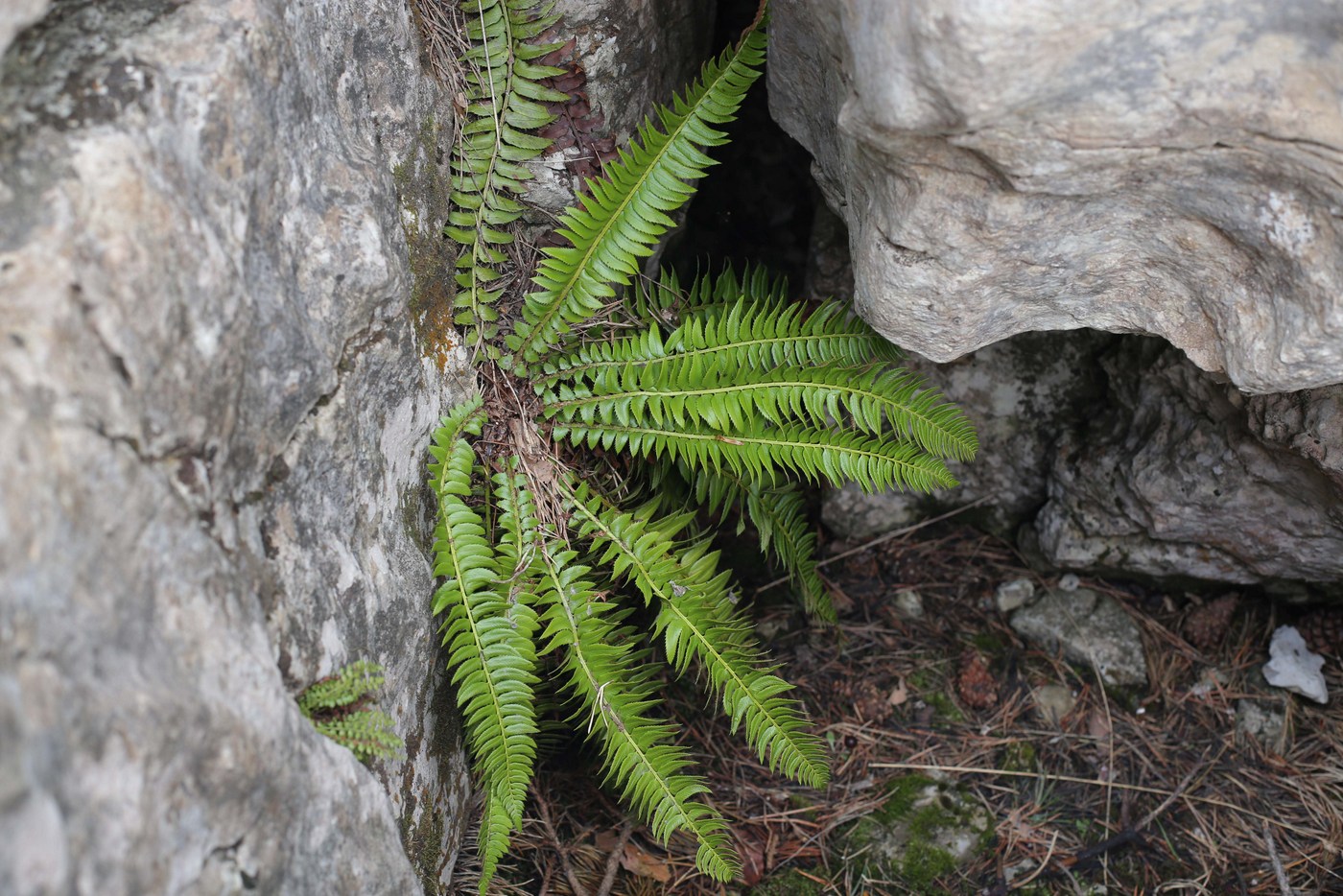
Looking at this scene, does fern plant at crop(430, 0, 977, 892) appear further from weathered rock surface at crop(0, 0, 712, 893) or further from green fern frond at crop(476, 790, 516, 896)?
weathered rock surface at crop(0, 0, 712, 893)

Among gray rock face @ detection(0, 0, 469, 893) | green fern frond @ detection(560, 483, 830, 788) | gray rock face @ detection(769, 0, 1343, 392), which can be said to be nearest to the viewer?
gray rock face @ detection(0, 0, 469, 893)

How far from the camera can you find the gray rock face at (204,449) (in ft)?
4.61

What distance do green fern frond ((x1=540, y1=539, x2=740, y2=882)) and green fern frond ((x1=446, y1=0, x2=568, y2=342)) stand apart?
0.85 m

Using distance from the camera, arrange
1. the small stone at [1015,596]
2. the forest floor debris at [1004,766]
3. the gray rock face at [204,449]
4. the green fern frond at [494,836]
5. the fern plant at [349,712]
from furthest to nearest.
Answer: the small stone at [1015,596] < the forest floor debris at [1004,766] < the green fern frond at [494,836] < the fern plant at [349,712] < the gray rock face at [204,449]

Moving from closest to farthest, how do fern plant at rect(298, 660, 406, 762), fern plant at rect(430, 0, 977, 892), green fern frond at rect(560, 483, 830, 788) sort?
1. fern plant at rect(298, 660, 406, 762)
2. fern plant at rect(430, 0, 977, 892)
3. green fern frond at rect(560, 483, 830, 788)

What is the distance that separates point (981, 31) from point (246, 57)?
1418 millimetres

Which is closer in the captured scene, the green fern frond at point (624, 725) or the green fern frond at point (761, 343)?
the green fern frond at point (624, 725)

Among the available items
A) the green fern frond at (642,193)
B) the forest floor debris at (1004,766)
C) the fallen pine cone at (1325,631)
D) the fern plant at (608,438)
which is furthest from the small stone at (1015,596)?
the green fern frond at (642,193)

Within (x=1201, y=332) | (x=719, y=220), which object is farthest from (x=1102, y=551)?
(x=719, y=220)

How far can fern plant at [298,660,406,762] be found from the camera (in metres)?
2.06

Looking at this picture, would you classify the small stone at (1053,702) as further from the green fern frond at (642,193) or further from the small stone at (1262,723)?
the green fern frond at (642,193)

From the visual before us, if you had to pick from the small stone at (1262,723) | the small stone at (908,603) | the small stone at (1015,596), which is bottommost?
the small stone at (1262,723)

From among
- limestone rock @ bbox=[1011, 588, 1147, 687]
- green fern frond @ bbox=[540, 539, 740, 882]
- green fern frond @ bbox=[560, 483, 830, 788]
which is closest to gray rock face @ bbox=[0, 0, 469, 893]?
green fern frond @ bbox=[540, 539, 740, 882]

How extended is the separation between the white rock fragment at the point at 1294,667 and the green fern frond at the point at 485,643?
252 centimetres
